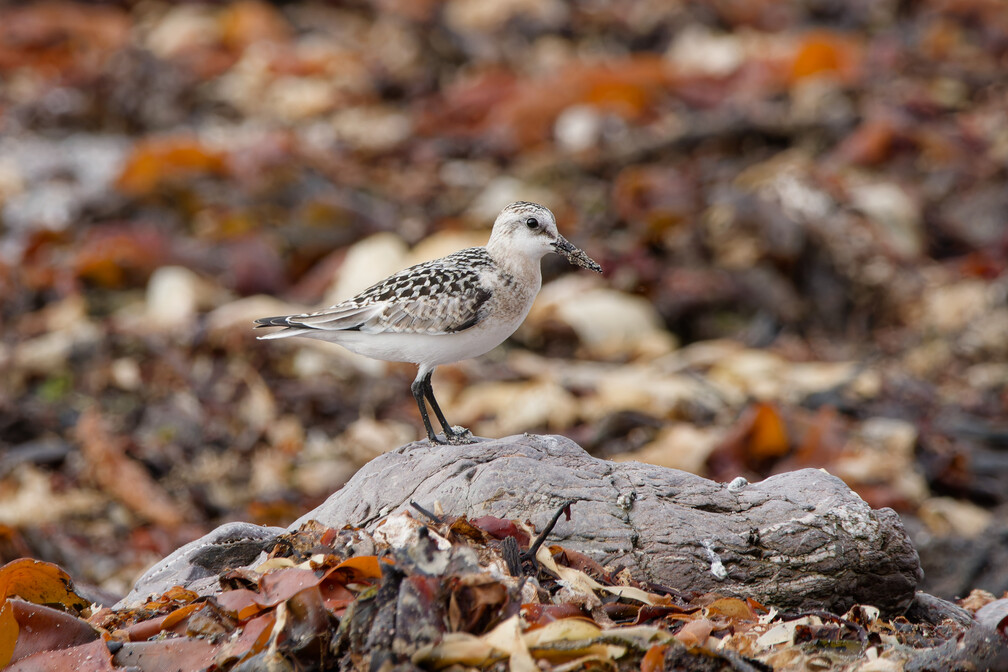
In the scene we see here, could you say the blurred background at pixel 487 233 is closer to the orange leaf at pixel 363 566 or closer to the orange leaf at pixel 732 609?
the orange leaf at pixel 732 609

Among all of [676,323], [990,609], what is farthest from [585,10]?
[990,609]

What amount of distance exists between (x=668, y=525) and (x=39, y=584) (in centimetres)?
226

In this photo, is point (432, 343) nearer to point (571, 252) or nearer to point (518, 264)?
point (518, 264)

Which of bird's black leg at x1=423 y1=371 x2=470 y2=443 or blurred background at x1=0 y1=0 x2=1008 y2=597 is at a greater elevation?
bird's black leg at x1=423 y1=371 x2=470 y2=443

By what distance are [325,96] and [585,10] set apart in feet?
15.4

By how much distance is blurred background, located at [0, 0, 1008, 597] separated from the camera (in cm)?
757

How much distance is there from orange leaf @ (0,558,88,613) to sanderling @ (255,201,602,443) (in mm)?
1530

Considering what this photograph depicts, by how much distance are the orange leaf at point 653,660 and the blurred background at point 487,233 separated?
3274 millimetres

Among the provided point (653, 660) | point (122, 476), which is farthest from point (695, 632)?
point (122, 476)

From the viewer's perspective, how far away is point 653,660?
306 centimetres

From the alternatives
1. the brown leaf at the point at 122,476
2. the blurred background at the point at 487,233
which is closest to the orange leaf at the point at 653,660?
the blurred background at the point at 487,233

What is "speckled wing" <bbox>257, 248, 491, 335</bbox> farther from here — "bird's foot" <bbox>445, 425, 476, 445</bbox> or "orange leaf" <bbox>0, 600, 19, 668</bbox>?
"orange leaf" <bbox>0, 600, 19, 668</bbox>

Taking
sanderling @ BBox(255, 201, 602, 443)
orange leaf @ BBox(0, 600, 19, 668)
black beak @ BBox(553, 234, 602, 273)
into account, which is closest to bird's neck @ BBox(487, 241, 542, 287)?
sanderling @ BBox(255, 201, 602, 443)

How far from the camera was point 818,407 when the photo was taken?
8164 mm
